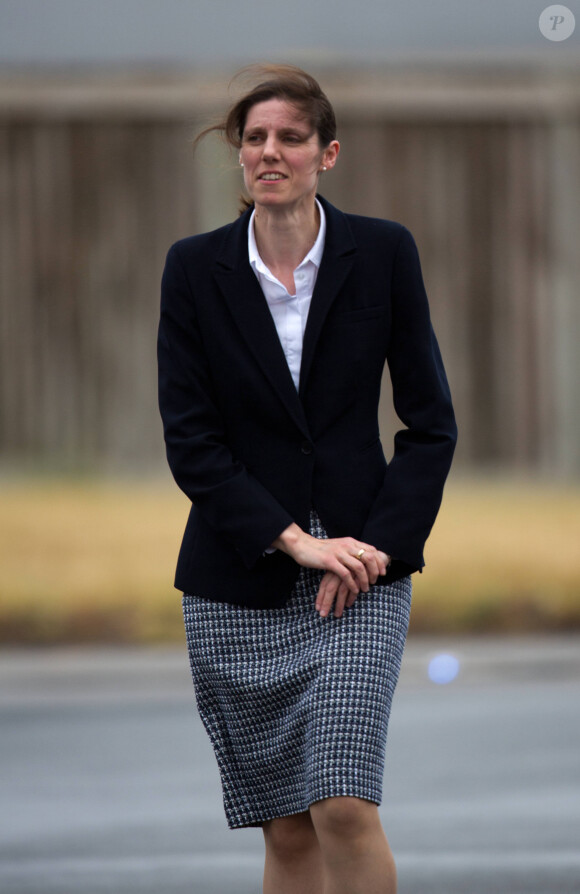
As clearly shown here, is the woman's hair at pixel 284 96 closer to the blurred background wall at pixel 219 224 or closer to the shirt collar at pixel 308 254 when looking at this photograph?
the shirt collar at pixel 308 254

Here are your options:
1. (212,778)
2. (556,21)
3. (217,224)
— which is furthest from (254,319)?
(556,21)

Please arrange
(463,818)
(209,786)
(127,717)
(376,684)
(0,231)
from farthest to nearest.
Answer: (0,231) < (127,717) < (209,786) < (463,818) < (376,684)

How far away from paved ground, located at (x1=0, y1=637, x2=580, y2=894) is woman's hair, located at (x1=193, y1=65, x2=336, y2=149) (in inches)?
90.6

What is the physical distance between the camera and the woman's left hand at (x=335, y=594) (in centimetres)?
331

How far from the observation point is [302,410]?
3.37m

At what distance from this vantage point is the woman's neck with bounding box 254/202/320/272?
3428mm

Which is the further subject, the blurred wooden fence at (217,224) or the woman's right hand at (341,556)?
the blurred wooden fence at (217,224)

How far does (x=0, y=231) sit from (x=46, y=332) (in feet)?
1.74

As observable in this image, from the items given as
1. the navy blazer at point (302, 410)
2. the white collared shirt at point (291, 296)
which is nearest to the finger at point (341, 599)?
the navy blazer at point (302, 410)

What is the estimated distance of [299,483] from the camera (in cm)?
340

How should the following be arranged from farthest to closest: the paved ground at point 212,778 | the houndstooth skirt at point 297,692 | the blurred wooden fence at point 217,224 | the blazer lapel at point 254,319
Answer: the blurred wooden fence at point 217,224 < the paved ground at point 212,778 < the blazer lapel at point 254,319 < the houndstooth skirt at point 297,692

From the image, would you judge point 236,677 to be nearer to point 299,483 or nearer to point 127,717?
point 299,483

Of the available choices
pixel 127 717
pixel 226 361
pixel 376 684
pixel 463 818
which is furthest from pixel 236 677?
pixel 127 717

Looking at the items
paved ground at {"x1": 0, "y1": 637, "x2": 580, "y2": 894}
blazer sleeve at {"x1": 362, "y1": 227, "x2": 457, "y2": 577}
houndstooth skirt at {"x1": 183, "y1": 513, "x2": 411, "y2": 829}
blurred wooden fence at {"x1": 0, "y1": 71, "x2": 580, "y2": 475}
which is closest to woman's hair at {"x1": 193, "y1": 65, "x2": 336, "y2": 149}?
blazer sleeve at {"x1": 362, "y1": 227, "x2": 457, "y2": 577}
